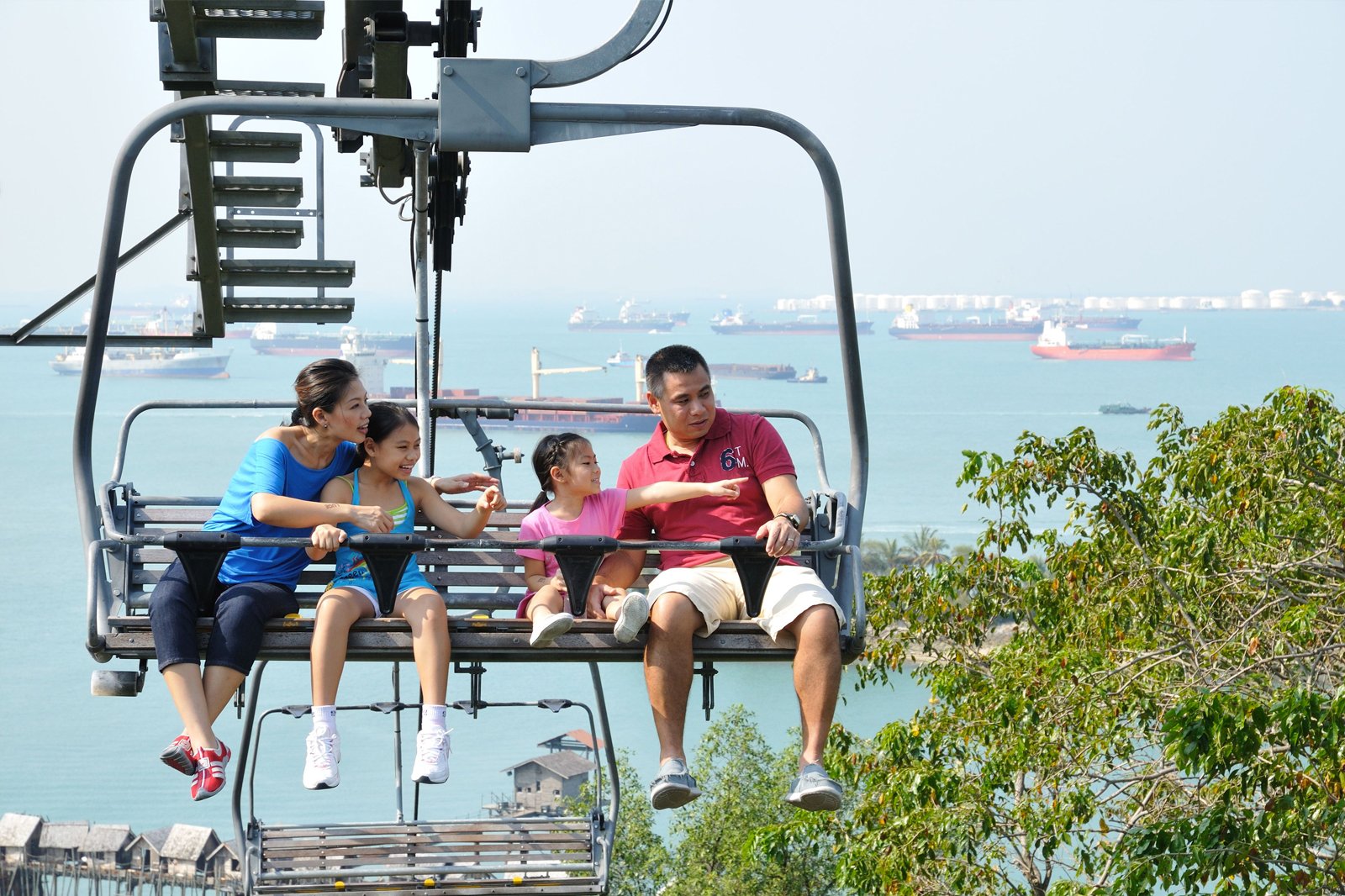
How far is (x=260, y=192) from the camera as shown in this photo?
7.43 metres

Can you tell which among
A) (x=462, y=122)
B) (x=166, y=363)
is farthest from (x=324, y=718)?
(x=166, y=363)

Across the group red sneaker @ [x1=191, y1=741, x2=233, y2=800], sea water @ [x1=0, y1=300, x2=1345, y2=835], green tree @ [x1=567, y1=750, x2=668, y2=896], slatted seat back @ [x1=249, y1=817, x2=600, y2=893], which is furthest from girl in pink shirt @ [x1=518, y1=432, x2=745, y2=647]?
green tree @ [x1=567, y1=750, x2=668, y2=896]

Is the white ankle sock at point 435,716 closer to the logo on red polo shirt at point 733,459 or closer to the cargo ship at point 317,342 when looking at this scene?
the logo on red polo shirt at point 733,459

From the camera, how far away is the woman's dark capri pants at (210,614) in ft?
12.3

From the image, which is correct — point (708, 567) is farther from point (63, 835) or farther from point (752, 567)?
point (63, 835)

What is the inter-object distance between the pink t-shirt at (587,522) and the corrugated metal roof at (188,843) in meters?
39.8

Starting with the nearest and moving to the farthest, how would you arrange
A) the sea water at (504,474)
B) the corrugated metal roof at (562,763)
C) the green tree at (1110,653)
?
the green tree at (1110,653) → the corrugated metal roof at (562,763) → the sea water at (504,474)

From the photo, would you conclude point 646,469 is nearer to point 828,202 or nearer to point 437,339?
point 828,202

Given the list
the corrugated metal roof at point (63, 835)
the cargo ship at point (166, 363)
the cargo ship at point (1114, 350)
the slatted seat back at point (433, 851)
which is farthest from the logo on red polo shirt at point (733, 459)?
the cargo ship at point (1114, 350)

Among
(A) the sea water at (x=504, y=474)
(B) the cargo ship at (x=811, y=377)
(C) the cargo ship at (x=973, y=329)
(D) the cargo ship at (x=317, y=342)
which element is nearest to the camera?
(A) the sea water at (x=504, y=474)

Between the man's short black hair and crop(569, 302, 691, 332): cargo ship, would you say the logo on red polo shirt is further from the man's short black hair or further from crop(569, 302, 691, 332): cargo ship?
crop(569, 302, 691, 332): cargo ship

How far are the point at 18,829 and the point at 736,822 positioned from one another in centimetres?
2471

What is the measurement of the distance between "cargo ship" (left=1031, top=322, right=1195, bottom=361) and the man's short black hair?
423 feet

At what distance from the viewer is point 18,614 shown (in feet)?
225
